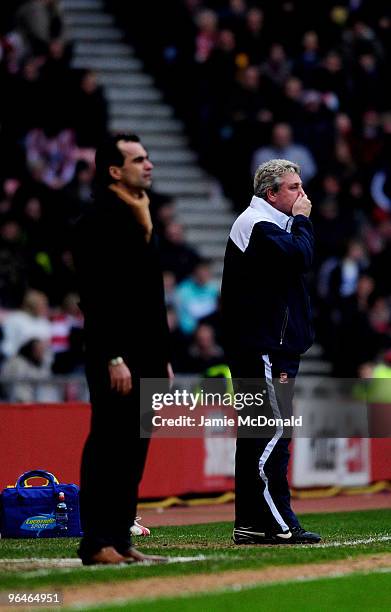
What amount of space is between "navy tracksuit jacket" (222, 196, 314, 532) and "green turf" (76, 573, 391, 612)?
1.78 m

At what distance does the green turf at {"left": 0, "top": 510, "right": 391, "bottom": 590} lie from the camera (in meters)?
7.92

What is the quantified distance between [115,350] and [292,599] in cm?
176

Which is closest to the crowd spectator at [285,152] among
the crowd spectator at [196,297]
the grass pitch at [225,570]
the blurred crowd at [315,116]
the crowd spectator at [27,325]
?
the blurred crowd at [315,116]

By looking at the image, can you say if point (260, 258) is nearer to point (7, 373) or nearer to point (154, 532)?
point (154, 532)

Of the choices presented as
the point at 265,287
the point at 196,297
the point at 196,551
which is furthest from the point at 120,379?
the point at 196,297

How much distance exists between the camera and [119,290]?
8414 mm

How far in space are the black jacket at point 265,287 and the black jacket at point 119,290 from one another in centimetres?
138

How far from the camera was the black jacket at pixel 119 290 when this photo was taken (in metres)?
8.38

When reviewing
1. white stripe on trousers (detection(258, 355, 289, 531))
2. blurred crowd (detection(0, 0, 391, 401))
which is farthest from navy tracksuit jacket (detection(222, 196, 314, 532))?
blurred crowd (detection(0, 0, 391, 401))

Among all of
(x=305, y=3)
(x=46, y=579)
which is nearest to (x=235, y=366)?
(x=46, y=579)

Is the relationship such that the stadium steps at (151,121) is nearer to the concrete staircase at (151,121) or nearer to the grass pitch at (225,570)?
the concrete staircase at (151,121)

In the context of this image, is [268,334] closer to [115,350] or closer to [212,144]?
[115,350]

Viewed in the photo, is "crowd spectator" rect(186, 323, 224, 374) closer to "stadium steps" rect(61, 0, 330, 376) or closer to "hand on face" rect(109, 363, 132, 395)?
"stadium steps" rect(61, 0, 330, 376)

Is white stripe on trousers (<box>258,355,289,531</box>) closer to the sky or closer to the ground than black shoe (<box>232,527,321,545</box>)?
closer to the sky
